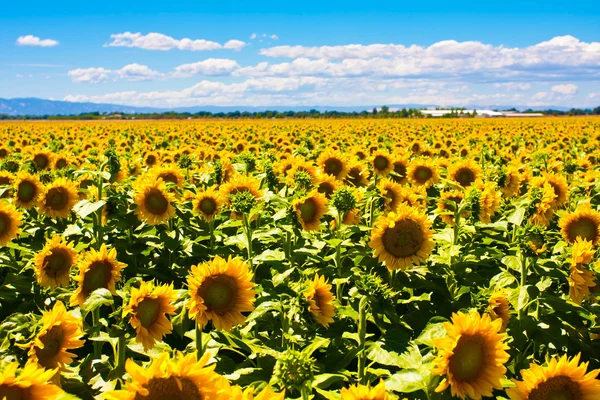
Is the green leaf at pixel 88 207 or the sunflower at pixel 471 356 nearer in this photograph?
the sunflower at pixel 471 356

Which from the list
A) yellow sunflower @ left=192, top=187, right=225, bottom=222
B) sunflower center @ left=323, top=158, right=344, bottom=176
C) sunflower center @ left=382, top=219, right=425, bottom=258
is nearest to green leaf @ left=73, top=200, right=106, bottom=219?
yellow sunflower @ left=192, top=187, right=225, bottom=222

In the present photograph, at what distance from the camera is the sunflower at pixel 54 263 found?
3971mm

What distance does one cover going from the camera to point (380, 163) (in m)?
7.61

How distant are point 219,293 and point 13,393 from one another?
133cm

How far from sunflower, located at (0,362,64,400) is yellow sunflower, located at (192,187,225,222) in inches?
134

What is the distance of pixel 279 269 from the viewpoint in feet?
14.6

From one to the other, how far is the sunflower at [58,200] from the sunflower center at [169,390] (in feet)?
14.3

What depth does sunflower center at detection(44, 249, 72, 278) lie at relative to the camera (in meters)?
3.99

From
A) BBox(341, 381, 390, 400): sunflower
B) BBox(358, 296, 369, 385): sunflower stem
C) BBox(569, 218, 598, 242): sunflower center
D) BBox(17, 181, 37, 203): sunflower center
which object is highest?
BBox(17, 181, 37, 203): sunflower center

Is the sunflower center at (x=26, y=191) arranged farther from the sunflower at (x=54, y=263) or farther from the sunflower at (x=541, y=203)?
the sunflower at (x=541, y=203)

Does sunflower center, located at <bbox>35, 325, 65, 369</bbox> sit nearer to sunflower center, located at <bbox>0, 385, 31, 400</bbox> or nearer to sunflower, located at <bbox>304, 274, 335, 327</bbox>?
sunflower center, located at <bbox>0, 385, 31, 400</bbox>

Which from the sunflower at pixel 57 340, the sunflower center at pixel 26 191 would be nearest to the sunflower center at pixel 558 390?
the sunflower at pixel 57 340

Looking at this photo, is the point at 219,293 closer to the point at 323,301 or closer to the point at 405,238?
the point at 323,301

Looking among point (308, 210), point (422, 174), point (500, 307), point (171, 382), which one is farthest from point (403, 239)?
point (422, 174)
